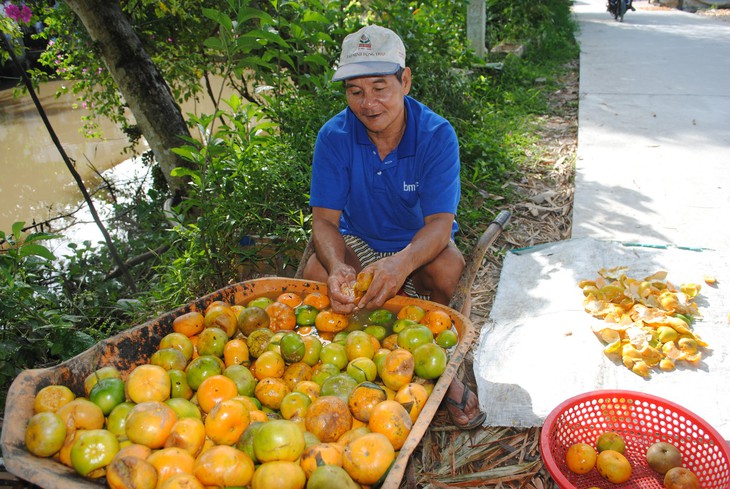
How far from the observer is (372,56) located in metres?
2.50

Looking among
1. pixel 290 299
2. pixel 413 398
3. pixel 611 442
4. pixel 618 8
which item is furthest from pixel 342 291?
pixel 618 8

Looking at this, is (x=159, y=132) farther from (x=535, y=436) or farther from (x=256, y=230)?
(x=535, y=436)

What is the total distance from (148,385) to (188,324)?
39cm

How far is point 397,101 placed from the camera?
2.62m

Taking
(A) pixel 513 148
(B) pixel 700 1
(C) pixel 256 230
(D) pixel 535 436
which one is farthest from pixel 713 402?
(B) pixel 700 1

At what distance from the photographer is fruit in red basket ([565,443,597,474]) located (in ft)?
7.29

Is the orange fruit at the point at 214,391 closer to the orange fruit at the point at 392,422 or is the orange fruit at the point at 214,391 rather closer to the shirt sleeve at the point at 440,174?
the orange fruit at the point at 392,422

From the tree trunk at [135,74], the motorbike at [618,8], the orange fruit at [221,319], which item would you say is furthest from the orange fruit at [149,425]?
the motorbike at [618,8]

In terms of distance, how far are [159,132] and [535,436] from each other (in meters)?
3.39

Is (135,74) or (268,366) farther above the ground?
(135,74)

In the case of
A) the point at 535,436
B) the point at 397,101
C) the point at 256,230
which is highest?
the point at 397,101

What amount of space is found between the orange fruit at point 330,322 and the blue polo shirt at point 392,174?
2.40 feet

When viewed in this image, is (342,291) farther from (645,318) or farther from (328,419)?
(645,318)

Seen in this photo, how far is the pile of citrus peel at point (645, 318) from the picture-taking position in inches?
113
